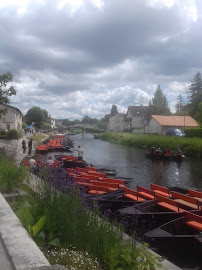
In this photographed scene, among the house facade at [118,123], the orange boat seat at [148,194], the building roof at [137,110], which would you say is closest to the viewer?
the orange boat seat at [148,194]

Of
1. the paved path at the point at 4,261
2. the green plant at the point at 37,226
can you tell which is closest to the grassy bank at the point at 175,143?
the green plant at the point at 37,226

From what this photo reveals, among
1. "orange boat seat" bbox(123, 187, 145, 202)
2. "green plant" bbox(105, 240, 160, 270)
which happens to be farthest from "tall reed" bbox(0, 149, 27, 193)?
"orange boat seat" bbox(123, 187, 145, 202)

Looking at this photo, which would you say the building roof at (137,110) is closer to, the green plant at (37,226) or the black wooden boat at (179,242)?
the black wooden boat at (179,242)

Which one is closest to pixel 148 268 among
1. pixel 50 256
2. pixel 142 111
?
pixel 50 256

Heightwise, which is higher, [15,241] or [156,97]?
[156,97]

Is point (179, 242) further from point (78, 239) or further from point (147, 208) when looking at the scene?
point (78, 239)

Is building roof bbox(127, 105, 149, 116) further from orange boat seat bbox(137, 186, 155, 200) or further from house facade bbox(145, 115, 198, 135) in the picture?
orange boat seat bbox(137, 186, 155, 200)

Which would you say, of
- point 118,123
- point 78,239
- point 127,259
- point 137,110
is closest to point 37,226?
point 78,239

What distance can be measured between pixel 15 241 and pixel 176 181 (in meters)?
17.6

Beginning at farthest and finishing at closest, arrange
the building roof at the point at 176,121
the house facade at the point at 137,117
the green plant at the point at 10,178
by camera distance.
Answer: the house facade at the point at 137,117 → the building roof at the point at 176,121 → the green plant at the point at 10,178

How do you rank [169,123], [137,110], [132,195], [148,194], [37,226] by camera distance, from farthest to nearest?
[137,110], [169,123], [148,194], [132,195], [37,226]

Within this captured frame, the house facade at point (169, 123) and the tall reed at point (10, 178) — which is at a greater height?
the house facade at point (169, 123)

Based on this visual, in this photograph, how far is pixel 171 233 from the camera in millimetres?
7688

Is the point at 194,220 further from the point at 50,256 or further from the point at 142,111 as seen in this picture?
the point at 142,111
